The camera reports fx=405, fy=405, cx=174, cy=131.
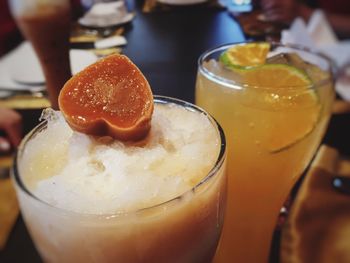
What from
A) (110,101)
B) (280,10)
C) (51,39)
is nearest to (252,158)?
(110,101)

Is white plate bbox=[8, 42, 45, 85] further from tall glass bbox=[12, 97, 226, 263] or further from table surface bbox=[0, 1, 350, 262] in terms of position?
tall glass bbox=[12, 97, 226, 263]

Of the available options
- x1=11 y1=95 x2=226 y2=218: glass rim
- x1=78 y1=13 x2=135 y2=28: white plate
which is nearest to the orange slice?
x1=11 y1=95 x2=226 y2=218: glass rim

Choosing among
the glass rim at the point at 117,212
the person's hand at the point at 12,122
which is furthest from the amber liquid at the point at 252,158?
the person's hand at the point at 12,122

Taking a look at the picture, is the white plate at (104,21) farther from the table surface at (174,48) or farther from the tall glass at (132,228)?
the tall glass at (132,228)

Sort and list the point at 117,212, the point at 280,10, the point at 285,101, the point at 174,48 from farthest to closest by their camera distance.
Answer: the point at 280,10 < the point at 174,48 < the point at 285,101 < the point at 117,212

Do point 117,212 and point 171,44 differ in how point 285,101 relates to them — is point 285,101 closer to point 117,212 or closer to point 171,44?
point 117,212

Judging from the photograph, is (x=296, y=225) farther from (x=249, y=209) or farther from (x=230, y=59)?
(x=230, y=59)
